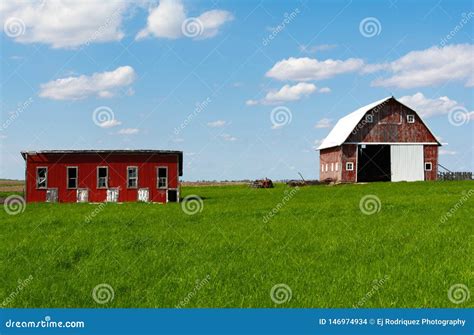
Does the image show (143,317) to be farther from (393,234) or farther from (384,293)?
(393,234)

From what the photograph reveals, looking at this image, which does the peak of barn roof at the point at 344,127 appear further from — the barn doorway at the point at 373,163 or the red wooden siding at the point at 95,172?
the red wooden siding at the point at 95,172

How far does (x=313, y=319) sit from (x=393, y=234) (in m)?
9.32

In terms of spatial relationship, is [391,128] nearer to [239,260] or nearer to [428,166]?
[428,166]

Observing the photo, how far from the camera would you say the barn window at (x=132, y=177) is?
120 feet

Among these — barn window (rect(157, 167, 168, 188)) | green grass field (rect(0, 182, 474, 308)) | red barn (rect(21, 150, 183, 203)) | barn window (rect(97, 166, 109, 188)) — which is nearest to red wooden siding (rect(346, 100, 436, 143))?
barn window (rect(157, 167, 168, 188))

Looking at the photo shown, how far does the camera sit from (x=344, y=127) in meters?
59.0

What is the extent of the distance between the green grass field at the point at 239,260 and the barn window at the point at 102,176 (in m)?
14.6

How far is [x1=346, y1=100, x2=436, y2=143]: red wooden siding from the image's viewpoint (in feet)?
182

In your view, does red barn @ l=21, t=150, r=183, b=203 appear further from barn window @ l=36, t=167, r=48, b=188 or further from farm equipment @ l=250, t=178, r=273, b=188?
farm equipment @ l=250, t=178, r=273, b=188

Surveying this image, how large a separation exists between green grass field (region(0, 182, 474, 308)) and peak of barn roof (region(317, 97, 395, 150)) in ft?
112

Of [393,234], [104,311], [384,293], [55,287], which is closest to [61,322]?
[104,311]

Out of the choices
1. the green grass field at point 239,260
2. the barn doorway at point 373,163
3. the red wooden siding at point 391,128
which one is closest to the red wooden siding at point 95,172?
the green grass field at point 239,260

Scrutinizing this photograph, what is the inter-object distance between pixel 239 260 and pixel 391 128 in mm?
46594

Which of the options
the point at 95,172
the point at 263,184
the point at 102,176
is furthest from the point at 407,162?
the point at 95,172
